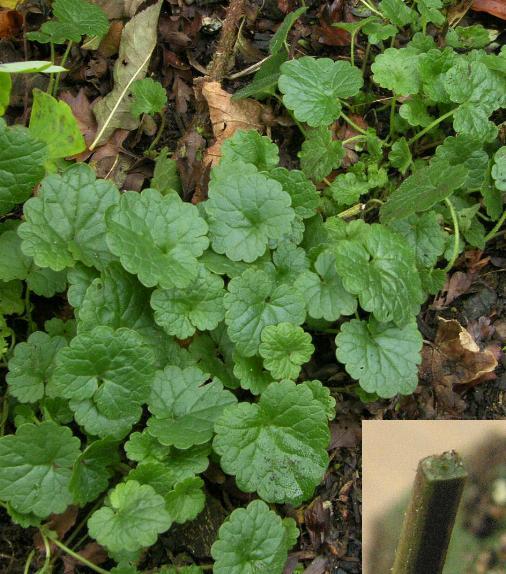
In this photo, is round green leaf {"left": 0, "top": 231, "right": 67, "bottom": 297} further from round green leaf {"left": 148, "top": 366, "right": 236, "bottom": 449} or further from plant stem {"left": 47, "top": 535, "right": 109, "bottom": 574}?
plant stem {"left": 47, "top": 535, "right": 109, "bottom": 574}

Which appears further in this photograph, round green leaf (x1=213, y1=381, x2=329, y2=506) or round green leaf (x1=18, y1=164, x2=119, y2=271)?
round green leaf (x1=18, y1=164, x2=119, y2=271)

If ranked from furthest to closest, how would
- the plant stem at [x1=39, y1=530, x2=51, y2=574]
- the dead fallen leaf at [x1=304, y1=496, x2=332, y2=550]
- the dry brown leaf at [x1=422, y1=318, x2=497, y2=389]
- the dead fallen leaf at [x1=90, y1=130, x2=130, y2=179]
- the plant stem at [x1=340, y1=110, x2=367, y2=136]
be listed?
the dead fallen leaf at [x1=90, y1=130, x2=130, y2=179]
the plant stem at [x1=340, y1=110, x2=367, y2=136]
the dry brown leaf at [x1=422, y1=318, x2=497, y2=389]
the dead fallen leaf at [x1=304, y1=496, x2=332, y2=550]
the plant stem at [x1=39, y1=530, x2=51, y2=574]

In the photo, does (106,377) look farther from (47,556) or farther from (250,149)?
(250,149)

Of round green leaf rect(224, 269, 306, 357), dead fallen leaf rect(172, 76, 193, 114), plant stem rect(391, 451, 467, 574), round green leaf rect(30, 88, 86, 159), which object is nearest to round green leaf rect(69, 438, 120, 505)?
round green leaf rect(224, 269, 306, 357)

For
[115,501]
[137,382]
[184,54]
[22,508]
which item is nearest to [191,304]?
[137,382]

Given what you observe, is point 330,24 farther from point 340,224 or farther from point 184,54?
point 340,224

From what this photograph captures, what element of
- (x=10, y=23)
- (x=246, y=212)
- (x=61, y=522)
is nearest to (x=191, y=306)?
(x=246, y=212)
